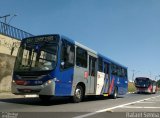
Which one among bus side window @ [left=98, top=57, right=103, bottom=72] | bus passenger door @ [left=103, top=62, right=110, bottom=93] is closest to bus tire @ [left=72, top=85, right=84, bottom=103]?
bus side window @ [left=98, top=57, right=103, bottom=72]

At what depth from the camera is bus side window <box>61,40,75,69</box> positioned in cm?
1512

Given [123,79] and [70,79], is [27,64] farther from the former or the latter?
[123,79]

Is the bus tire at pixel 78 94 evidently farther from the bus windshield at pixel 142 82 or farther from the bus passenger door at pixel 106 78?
the bus windshield at pixel 142 82

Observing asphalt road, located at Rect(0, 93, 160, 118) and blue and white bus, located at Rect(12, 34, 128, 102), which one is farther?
blue and white bus, located at Rect(12, 34, 128, 102)

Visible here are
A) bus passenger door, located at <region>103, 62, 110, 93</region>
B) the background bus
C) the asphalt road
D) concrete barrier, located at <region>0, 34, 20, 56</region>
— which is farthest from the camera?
the background bus

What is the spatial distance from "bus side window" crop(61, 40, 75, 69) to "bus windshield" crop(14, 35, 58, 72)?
54 centimetres

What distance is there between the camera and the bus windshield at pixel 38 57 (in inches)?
574

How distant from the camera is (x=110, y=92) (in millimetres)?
24047

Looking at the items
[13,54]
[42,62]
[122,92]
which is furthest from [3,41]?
[42,62]

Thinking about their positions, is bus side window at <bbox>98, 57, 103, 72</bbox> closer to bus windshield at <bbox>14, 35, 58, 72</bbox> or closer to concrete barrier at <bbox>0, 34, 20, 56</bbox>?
bus windshield at <bbox>14, 35, 58, 72</bbox>

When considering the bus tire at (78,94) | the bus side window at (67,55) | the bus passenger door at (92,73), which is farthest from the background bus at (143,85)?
the bus side window at (67,55)

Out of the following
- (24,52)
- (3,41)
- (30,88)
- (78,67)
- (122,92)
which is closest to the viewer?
(30,88)

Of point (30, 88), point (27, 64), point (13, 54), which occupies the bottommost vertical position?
point (30, 88)

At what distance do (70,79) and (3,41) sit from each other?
12.4m
